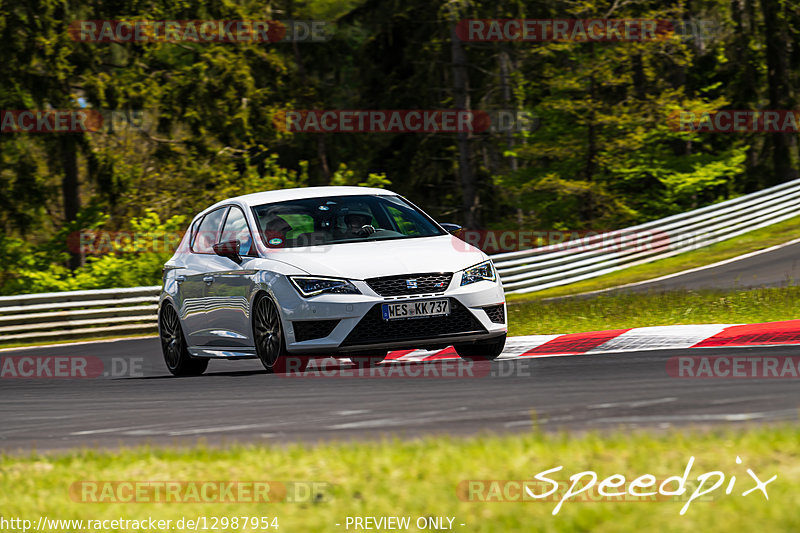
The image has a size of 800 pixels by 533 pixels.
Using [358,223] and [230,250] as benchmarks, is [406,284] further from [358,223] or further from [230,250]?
[230,250]

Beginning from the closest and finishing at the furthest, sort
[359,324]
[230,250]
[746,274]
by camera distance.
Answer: [359,324]
[230,250]
[746,274]

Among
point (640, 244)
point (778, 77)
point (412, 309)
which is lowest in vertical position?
point (640, 244)

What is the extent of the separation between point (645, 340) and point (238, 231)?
399 centimetres

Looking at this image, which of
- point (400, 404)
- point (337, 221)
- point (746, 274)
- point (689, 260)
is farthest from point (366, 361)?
point (689, 260)

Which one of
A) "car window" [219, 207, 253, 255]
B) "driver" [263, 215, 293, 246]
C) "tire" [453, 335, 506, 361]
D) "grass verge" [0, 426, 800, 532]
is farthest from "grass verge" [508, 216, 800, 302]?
"grass verge" [0, 426, 800, 532]

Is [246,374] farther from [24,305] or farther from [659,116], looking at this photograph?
[659,116]

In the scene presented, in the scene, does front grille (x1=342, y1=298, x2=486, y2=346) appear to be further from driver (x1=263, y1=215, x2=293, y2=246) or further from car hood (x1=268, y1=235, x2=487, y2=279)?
driver (x1=263, y1=215, x2=293, y2=246)

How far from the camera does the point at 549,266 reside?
24.5m

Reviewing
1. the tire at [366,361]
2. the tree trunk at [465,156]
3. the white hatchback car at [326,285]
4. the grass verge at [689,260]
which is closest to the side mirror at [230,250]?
the white hatchback car at [326,285]

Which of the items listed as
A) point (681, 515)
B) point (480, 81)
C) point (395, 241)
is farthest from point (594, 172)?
point (681, 515)

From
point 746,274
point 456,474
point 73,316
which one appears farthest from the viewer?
point 746,274

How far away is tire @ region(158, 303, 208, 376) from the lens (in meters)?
11.1

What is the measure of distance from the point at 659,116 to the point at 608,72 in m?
2.10

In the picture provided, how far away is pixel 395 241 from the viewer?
386 inches
